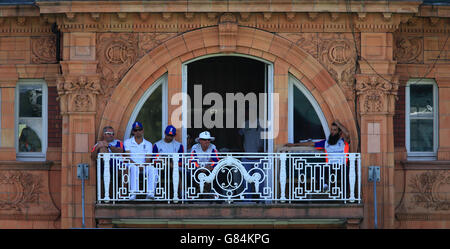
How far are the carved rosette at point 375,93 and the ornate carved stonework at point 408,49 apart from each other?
119 cm

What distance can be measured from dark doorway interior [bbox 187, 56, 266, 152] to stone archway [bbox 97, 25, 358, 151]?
1.83ft

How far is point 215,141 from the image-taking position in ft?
68.6

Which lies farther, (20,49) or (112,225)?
(20,49)

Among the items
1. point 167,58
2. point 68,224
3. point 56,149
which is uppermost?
point 167,58

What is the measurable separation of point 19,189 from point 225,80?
4.71m

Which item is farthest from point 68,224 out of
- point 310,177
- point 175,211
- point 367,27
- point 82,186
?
point 367,27

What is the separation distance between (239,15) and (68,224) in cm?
514

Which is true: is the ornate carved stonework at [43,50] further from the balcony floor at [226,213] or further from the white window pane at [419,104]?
the white window pane at [419,104]

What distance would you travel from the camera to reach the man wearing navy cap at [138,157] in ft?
60.8

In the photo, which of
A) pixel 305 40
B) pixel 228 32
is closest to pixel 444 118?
pixel 305 40

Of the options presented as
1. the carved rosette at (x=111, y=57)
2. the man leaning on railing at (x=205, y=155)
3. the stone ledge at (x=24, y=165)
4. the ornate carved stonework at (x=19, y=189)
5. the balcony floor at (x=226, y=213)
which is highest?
the carved rosette at (x=111, y=57)

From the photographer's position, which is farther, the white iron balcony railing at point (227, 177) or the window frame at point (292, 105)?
the window frame at point (292, 105)

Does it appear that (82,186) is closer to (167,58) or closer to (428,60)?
(167,58)

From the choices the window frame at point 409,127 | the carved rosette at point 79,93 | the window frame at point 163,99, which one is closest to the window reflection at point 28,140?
the carved rosette at point 79,93
